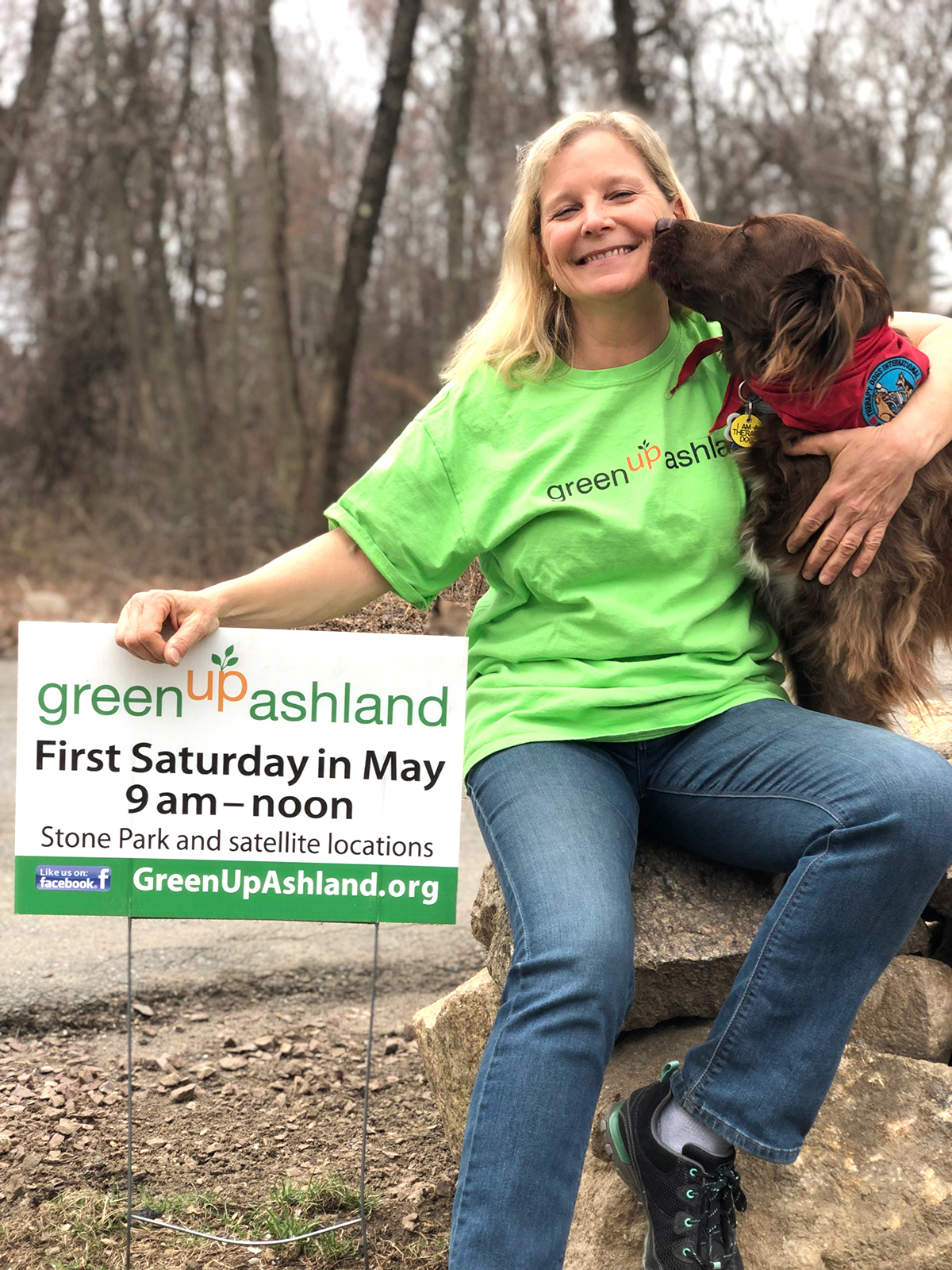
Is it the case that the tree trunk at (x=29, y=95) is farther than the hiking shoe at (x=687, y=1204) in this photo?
Yes

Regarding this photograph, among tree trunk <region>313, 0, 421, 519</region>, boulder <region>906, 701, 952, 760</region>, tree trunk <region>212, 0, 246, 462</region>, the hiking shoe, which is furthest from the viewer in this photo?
tree trunk <region>212, 0, 246, 462</region>

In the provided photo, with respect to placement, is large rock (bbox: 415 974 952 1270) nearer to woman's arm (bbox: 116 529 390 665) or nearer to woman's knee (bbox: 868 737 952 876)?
woman's knee (bbox: 868 737 952 876)

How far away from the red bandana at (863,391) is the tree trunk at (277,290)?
313 inches

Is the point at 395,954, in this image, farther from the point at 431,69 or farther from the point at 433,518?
the point at 431,69

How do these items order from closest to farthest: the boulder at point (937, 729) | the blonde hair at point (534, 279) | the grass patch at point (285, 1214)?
1. the grass patch at point (285, 1214)
2. the blonde hair at point (534, 279)
3. the boulder at point (937, 729)

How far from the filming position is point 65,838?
2.11 meters

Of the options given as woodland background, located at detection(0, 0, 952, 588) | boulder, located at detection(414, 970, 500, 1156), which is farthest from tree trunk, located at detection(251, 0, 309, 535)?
boulder, located at detection(414, 970, 500, 1156)

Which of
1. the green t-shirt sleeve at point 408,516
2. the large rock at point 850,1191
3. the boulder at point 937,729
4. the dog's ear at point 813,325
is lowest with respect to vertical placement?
the large rock at point 850,1191

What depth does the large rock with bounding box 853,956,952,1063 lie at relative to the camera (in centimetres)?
238

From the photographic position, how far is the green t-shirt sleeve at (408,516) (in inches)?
92.0

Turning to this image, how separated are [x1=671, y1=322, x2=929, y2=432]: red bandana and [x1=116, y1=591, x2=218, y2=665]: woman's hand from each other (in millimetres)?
1111

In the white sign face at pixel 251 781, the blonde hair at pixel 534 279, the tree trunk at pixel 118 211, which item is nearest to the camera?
the white sign face at pixel 251 781

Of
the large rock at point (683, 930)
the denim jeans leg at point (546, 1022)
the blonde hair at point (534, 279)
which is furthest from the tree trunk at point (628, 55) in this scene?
A: the denim jeans leg at point (546, 1022)

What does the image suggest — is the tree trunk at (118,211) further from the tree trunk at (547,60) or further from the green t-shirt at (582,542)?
the green t-shirt at (582,542)
